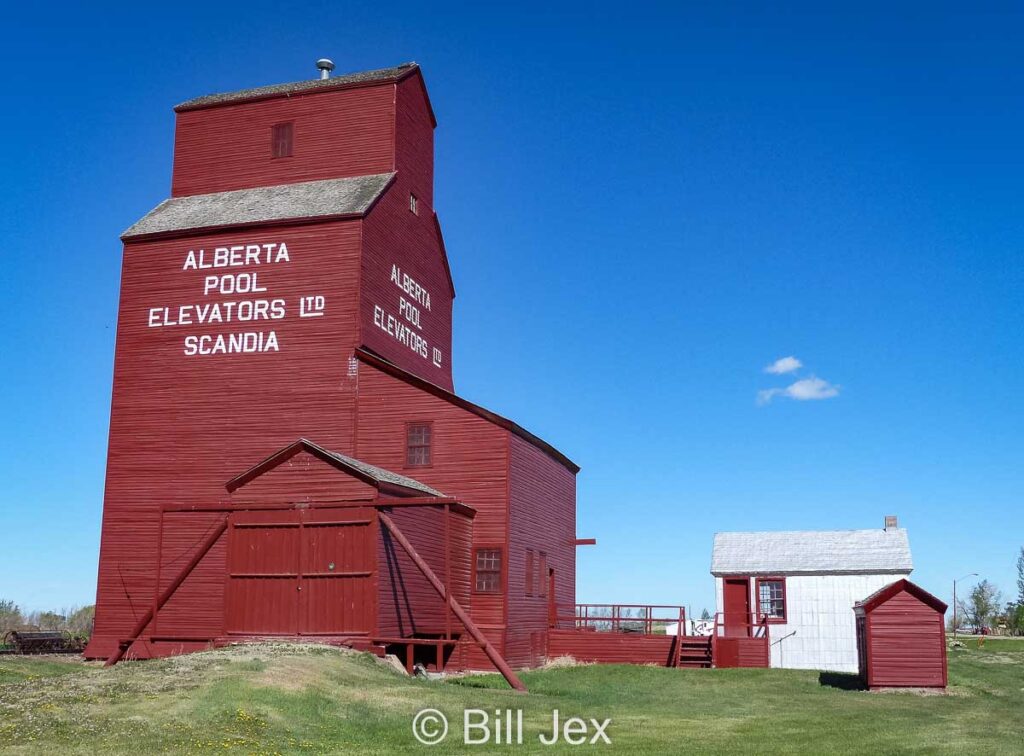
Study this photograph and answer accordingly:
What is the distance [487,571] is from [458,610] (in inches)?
276

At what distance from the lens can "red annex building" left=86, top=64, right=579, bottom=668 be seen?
31.3 meters

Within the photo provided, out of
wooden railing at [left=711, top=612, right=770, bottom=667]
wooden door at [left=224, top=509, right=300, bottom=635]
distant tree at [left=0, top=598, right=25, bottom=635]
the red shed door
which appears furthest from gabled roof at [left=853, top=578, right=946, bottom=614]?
distant tree at [left=0, top=598, right=25, bottom=635]

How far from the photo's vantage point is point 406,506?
98.5 feet

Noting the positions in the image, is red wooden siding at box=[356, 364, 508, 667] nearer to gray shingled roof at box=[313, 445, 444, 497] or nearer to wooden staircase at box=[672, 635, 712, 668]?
gray shingled roof at box=[313, 445, 444, 497]

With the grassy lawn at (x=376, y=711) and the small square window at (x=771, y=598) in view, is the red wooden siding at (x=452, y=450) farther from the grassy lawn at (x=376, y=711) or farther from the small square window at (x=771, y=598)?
the small square window at (x=771, y=598)

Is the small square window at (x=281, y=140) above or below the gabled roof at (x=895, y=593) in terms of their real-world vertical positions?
above

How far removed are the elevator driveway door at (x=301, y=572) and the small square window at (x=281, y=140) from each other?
1568cm

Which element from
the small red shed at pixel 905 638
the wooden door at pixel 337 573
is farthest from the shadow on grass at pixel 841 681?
the wooden door at pixel 337 573

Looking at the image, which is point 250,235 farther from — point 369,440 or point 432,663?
point 432,663

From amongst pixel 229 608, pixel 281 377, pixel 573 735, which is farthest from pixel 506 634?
pixel 573 735

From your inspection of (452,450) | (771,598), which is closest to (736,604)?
(771,598)

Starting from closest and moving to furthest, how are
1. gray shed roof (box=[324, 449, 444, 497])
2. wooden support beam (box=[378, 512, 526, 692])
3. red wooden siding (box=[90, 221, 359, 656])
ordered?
wooden support beam (box=[378, 512, 526, 692])
gray shed roof (box=[324, 449, 444, 497])
red wooden siding (box=[90, 221, 359, 656])

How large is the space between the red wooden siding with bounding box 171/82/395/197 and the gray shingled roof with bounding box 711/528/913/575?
61.9 feet

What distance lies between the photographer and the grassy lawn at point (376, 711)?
1730 centimetres
